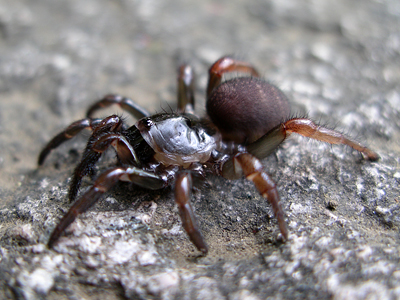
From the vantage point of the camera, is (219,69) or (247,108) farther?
(219,69)

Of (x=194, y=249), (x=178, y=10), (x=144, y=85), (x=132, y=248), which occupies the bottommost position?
(x=194, y=249)

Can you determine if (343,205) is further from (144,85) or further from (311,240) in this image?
(144,85)

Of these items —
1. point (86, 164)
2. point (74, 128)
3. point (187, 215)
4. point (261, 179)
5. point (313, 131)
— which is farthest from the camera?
point (74, 128)

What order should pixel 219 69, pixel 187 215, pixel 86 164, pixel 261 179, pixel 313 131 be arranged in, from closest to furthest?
pixel 187 215 < pixel 261 179 < pixel 86 164 < pixel 313 131 < pixel 219 69

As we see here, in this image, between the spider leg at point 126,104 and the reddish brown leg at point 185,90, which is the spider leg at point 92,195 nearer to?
the spider leg at point 126,104

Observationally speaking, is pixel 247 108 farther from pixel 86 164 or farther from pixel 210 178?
pixel 86 164

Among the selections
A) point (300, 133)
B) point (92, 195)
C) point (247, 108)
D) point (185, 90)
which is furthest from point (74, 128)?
point (300, 133)

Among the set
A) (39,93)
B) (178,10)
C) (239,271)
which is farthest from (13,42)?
(239,271)

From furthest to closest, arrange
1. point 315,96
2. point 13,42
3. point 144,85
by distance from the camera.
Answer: point 13,42, point 144,85, point 315,96
